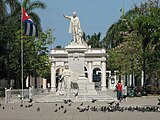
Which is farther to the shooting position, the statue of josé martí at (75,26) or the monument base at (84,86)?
the statue of josé martí at (75,26)

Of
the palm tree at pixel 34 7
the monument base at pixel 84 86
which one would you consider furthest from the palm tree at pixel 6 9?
the monument base at pixel 84 86

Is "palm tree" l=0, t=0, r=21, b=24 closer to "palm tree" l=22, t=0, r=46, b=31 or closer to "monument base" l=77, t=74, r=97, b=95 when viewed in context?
"palm tree" l=22, t=0, r=46, b=31

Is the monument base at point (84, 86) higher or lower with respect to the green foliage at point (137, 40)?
lower

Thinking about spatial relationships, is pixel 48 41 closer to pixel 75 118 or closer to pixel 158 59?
pixel 158 59

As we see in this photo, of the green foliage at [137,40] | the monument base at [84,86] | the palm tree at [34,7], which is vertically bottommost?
the monument base at [84,86]

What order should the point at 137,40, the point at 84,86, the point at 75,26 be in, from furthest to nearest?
the point at 137,40, the point at 75,26, the point at 84,86

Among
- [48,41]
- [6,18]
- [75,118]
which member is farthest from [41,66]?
[75,118]

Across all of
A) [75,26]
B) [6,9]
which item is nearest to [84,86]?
[75,26]

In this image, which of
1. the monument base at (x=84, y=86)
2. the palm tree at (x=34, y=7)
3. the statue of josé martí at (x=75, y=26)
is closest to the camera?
the monument base at (x=84, y=86)

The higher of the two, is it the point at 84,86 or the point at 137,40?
the point at 137,40

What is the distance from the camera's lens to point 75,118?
58.6ft

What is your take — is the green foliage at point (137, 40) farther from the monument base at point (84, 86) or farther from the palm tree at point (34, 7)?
the palm tree at point (34, 7)

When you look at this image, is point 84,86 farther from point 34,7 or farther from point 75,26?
point 34,7

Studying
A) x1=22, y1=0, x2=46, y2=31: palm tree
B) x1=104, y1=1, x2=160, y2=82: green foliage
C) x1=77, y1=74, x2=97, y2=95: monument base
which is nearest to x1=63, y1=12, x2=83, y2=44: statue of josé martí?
x1=77, y1=74, x2=97, y2=95: monument base
